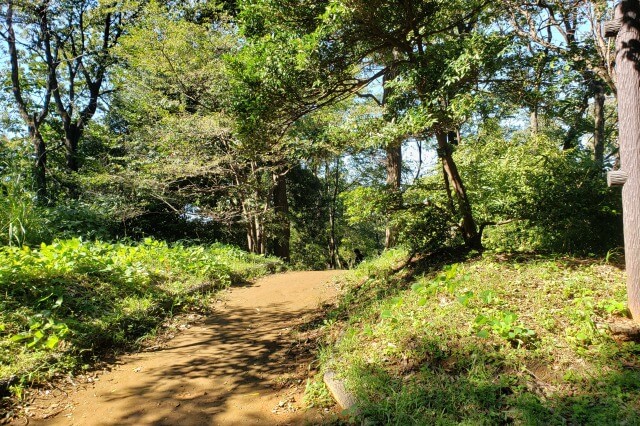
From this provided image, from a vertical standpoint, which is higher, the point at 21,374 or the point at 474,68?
the point at 474,68

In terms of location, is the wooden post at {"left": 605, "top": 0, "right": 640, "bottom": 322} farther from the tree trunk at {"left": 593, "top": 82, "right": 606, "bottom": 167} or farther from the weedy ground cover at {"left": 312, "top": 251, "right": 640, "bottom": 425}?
the tree trunk at {"left": 593, "top": 82, "right": 606, "bottom": 167}

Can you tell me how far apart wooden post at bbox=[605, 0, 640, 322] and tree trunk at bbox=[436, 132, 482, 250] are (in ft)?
7.70

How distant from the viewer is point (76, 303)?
15.4 ft

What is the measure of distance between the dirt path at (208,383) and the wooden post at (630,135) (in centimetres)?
273

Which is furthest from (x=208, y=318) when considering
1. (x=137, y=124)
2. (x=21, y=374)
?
(x=137, y=124)

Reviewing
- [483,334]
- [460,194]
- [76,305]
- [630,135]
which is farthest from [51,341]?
[630,135]

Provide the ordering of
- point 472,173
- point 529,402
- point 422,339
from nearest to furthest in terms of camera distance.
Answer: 1. point 529,402
2. point 422,339
3. point 472,173

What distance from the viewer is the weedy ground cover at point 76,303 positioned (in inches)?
149

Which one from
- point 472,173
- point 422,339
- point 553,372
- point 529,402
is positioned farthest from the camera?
point 472,173

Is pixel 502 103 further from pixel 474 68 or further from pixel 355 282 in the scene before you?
pixel 355 282

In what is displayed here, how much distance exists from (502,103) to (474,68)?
1210mm

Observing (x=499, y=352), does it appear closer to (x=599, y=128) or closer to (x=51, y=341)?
(x=51, y=341)

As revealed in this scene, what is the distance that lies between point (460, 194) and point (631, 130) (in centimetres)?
264

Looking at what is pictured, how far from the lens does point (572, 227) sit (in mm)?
5531
